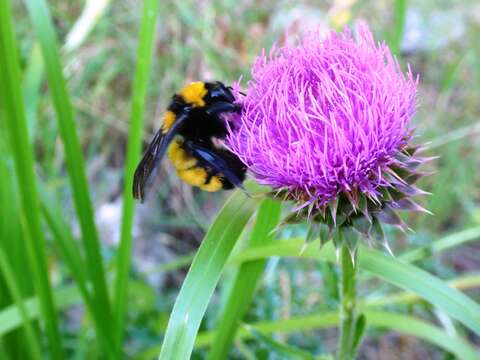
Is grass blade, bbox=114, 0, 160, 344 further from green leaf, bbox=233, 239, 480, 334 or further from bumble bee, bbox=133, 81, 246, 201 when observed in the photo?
green leaf, bbox=233, 239, 480, 334

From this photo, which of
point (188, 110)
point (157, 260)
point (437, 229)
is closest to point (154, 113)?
point (157, 260)

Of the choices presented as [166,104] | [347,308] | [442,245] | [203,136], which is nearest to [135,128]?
[203,136]

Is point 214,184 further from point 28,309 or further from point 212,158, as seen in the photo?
point 28,309

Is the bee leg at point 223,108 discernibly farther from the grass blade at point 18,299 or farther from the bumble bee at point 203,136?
the grass blade at point 18,299

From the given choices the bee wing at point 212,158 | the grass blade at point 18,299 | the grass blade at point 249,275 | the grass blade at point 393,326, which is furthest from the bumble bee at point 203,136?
the grass blade at point 18,299

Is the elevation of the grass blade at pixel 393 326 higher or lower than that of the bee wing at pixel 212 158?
lower
